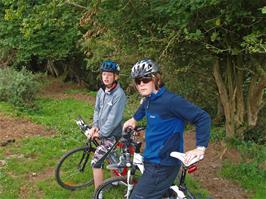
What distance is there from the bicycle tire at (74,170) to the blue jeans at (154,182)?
83.1 inches

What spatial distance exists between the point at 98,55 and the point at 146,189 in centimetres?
690

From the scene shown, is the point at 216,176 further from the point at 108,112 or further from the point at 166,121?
the point at 166,121

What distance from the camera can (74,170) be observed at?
664 centimetres

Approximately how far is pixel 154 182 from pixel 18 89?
10.9 m

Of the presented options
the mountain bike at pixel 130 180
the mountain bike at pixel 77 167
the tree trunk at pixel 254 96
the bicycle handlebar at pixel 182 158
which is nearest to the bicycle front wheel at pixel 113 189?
the mountain bike at pixel 130 180

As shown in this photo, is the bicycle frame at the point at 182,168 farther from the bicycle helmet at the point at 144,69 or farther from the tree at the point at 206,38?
the tree at the point at 206,38

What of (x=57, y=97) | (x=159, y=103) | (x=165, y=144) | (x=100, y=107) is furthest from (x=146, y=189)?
(x=57, y=97)

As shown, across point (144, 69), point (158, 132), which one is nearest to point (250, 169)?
point (158, 132)

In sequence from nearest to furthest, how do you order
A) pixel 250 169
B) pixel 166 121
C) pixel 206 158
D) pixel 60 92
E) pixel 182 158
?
pixel 182 158, pixel 166 121, pixel 250 169, pixel 206 158, pixel 60 92

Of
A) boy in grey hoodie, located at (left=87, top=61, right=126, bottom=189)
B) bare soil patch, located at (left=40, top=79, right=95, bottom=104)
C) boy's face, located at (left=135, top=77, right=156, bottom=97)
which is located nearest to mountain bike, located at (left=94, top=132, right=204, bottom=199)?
boy in grey hoodie, located at (left=87, top=61, right=126, bottom=189)

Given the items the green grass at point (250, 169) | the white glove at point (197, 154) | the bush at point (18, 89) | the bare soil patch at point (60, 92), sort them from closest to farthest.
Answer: the white glove at point (197, 154)
the green grass at point (250, 169)
the bush at point (18, 89)
the bare soil patch at point (60, 92)

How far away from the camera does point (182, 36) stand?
6.27m

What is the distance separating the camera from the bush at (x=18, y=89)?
46.5 ft

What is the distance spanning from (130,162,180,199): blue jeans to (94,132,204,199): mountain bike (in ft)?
0.51
